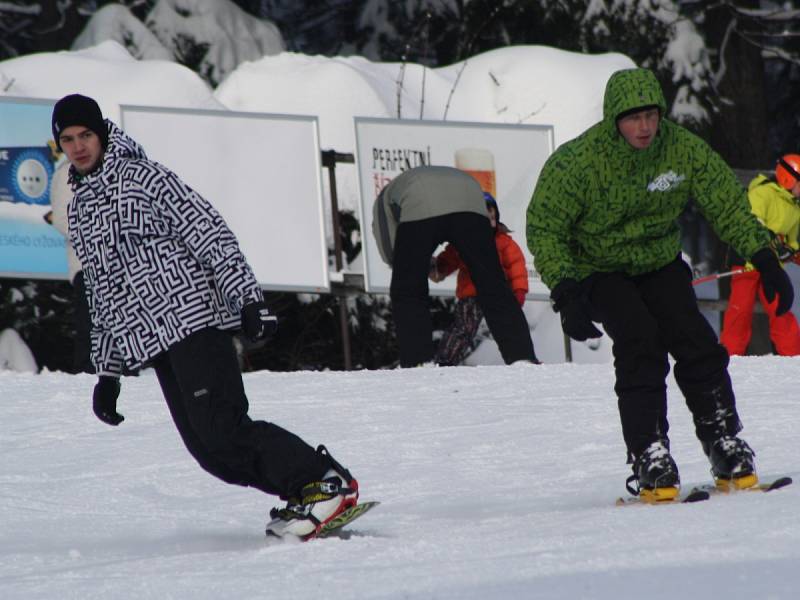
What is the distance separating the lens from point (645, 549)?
480 cm

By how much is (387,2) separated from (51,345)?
7.50 metres

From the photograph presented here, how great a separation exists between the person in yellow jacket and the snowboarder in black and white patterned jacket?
622cm

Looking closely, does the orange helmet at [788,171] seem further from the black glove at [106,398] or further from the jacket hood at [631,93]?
the black glove at [106,398]

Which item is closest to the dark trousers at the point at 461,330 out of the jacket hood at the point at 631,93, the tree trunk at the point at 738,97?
the jacket hood at the point at 631,93

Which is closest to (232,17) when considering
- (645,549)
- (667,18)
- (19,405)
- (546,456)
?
(667,18)

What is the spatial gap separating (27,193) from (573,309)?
6788 millimetres

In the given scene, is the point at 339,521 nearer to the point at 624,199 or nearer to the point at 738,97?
the point at 624,199

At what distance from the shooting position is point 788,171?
11.5m

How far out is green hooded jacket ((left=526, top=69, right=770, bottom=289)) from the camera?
5871 mm

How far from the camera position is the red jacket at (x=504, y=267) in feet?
35.9

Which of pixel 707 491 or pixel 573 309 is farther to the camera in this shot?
pixel 707 491

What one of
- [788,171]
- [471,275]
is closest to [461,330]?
[471,275]

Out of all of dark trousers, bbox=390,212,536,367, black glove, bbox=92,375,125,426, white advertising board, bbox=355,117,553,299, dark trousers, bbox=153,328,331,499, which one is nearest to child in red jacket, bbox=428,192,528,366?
dark trousers, bbox=390,212,536,367

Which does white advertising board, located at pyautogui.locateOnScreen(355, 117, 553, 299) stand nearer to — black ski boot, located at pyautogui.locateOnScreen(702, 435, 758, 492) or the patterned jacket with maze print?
black ski boot, located at pyautogui.locateOnScreen(702, 435, 758, 492)
